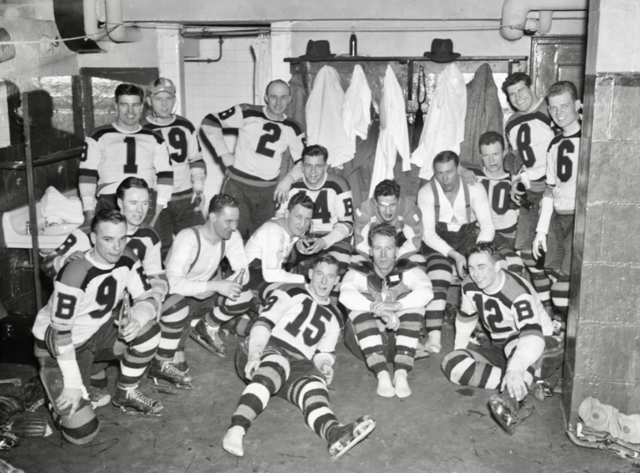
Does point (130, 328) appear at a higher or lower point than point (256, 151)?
lower

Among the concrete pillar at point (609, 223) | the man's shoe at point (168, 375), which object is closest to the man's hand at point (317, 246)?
the man's shoe at point (168, 375)

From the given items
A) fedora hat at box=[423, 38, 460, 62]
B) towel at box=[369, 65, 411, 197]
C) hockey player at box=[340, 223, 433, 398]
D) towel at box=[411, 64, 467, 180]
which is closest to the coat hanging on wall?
towel at box=[411, 64, 467, 180]

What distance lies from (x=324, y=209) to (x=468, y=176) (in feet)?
3.74

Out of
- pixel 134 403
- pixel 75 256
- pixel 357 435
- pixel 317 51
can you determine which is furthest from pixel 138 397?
pixel 317 51

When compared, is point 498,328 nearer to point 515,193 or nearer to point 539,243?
point 539,243

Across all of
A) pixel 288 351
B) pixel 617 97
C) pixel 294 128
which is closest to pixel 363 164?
pixel 294 128

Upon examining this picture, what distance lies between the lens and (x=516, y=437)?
13.8ft

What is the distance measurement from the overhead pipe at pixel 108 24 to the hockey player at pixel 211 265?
2507 mm

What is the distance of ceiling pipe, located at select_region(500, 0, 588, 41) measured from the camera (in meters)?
5.97

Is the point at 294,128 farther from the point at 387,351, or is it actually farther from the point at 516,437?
the point at 516,437

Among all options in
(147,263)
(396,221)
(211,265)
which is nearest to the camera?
(147,263)

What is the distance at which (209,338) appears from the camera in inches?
212

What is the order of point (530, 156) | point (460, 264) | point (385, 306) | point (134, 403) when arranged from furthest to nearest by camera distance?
point (530, 156)
point (460, 264)
point (385, 306)
point (134, 403)

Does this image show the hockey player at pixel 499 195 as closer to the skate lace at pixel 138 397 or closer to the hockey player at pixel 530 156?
the hockey player at pixel 530 156
